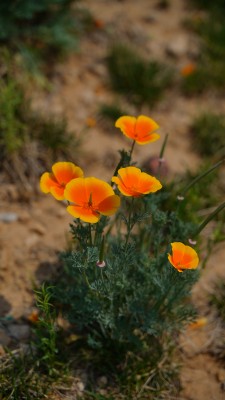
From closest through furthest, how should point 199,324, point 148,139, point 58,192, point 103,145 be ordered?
point 58,192, point 148,139, point 199,324, point 103,145

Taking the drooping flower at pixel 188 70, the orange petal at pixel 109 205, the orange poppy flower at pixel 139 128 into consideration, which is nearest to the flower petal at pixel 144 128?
the orange poppy flower at pixel 139 128

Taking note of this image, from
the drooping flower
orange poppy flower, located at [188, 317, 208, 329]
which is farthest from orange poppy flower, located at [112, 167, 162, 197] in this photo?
the drooping flower

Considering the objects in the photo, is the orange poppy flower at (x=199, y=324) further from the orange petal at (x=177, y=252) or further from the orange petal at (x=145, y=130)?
the orange petal at (x=145, y=130)

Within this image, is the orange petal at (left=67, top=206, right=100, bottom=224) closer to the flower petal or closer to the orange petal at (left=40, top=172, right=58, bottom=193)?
the orange petal at (left=40, top=172, right=58, bottom=193)

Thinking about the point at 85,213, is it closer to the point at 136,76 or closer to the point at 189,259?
the point at 189,259

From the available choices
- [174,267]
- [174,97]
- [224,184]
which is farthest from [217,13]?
[174,267]

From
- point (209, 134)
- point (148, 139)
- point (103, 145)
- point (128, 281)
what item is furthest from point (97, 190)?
point (209, 134)

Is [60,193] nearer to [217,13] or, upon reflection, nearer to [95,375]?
[95,375]
